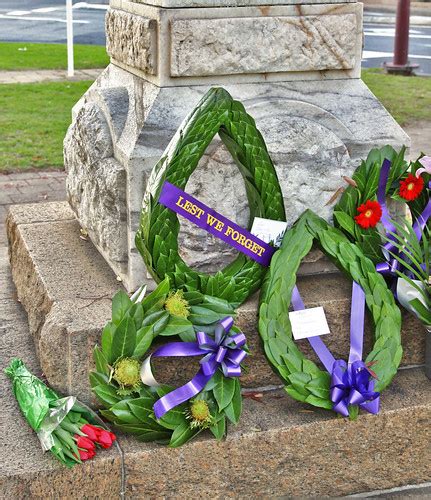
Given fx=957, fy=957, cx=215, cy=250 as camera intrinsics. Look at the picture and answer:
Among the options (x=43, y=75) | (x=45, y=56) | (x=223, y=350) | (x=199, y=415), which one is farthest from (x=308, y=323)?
(x=45, y=56)

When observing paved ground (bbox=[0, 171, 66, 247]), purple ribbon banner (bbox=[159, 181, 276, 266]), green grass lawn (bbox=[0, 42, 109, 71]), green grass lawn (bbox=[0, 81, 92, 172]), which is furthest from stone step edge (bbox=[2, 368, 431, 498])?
green grass lawn (bbox=[0, 42, 109, 71])

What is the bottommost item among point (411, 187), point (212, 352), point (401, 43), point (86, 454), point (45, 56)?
point (45, 56)

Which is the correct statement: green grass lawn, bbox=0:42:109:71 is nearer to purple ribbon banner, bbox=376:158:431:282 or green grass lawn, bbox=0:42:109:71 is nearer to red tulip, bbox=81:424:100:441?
purple ribbon banner, bbox=376:158:431:282

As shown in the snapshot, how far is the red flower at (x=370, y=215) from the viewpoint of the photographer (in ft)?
10.8

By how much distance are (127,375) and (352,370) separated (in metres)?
0.70

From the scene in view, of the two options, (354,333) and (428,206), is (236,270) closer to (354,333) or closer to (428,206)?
(354,333)

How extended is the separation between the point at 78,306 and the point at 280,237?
0.72m

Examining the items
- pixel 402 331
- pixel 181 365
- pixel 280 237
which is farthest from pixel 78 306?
pixel 402 331

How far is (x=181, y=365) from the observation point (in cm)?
306

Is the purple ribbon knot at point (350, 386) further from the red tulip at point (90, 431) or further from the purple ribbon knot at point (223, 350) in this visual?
the red tulip at point (90, 431)

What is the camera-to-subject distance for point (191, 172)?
120 inches

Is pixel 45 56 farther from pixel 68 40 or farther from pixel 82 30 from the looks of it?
pixel 82 30

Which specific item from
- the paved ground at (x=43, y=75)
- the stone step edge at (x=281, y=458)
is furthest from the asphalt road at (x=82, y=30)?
the stone step edge at (x=281, y=458)

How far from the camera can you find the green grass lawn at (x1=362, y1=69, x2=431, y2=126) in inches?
360
